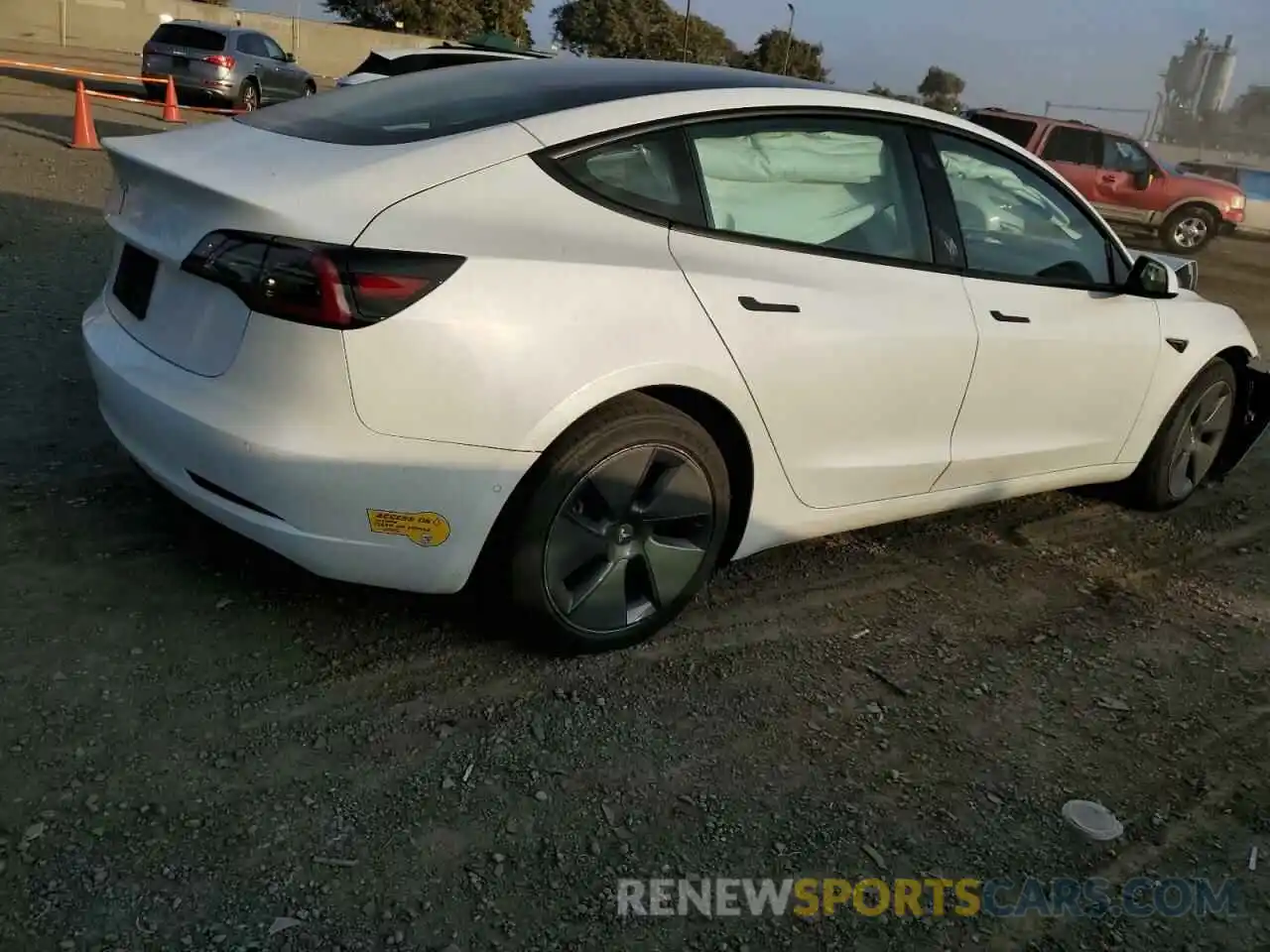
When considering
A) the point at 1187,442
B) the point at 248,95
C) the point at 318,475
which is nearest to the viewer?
the point at 318,475

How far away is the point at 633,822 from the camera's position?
258cm

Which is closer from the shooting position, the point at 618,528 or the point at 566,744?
the point at 566,744

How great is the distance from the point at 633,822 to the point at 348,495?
1.04m

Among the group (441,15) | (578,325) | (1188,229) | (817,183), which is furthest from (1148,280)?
(441,15)

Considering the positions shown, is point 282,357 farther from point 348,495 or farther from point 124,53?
point 124,53

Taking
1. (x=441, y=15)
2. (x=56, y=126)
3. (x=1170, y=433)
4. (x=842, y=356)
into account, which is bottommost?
(x=56, y=126)

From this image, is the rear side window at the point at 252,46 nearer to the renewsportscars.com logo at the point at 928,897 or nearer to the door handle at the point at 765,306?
the door handle at the point at 765,306

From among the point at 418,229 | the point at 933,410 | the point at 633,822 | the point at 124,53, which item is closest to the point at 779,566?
the point at 933,410

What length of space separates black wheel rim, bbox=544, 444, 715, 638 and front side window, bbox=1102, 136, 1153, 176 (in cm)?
1630

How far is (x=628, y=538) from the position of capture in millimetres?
3105

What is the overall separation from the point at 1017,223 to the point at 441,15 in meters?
48.4

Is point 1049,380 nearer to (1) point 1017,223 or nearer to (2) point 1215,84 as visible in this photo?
(1) point 1017,223

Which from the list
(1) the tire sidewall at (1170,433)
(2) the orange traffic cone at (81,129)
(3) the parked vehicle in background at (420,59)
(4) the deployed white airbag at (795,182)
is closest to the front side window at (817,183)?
(4) the deployed white airbag at (795,182)

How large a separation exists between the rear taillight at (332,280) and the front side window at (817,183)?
971 mm
